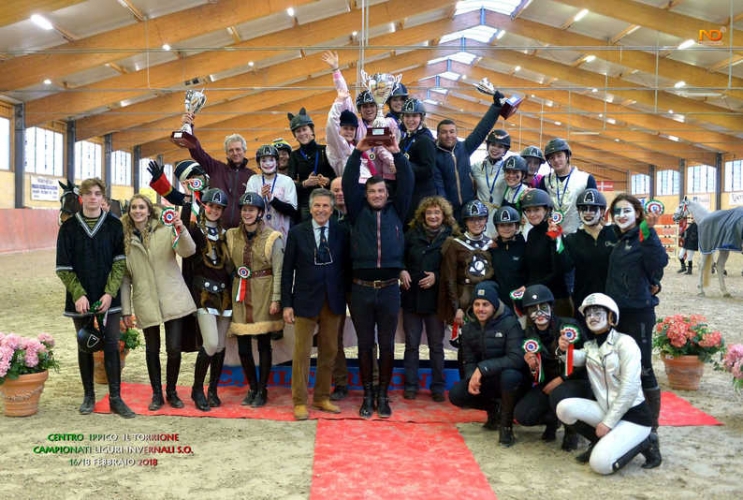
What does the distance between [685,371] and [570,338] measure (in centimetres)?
221

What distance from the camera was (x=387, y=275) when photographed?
464cm

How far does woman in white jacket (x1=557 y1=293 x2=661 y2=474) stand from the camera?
364 cm

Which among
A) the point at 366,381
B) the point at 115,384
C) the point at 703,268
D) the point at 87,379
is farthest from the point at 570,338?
the point at 703,268

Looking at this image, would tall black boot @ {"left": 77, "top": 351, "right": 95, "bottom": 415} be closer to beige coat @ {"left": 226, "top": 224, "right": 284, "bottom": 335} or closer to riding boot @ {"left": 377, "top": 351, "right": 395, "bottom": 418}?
beige coat @ {"left": 226, "top": 224, "right": 284, "bottom": 335}

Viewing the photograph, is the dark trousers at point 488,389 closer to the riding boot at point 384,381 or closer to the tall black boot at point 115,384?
the riding boot at point 384,381

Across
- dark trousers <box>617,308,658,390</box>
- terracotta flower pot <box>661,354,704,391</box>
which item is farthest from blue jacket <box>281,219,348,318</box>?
terracotta flower pot <box>661,354,704,391</box>

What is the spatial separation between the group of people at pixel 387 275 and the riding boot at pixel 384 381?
1 cm

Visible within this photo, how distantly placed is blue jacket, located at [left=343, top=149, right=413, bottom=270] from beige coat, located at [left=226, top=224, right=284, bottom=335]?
2.00 ft

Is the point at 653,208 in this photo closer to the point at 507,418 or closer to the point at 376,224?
the point at 507,418

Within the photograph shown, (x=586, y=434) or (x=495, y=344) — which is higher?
(x=495, y=344)

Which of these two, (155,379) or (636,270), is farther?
(155,379)

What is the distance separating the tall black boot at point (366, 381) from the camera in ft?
15.3

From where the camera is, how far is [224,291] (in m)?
4.84

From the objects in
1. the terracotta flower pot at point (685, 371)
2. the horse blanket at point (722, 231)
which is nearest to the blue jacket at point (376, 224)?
the terracotta flower pot at point (685, 371)
